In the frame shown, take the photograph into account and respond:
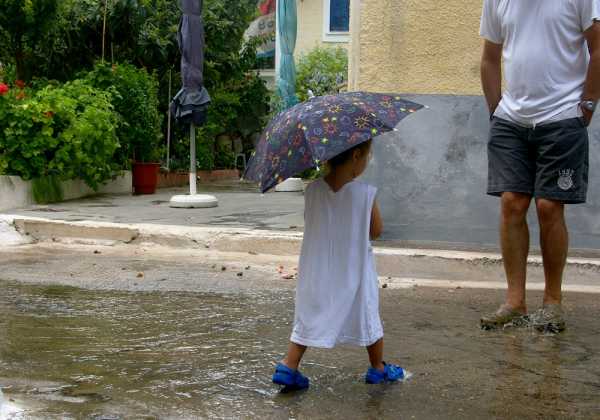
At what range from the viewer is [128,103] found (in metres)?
12.3

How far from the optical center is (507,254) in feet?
14.5

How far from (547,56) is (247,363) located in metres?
2.17

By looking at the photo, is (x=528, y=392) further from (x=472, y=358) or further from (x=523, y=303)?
(x=523, y=303)

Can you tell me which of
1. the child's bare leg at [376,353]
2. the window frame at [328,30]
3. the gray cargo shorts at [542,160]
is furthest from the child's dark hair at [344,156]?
the window frame at [328,30]

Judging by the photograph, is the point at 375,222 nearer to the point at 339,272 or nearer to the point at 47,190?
the point at 339,272

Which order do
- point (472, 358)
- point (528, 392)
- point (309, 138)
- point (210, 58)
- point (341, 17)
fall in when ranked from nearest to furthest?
point (309, 138), point (528, 392), point (472, 358), point (210, 58), point (341, 17)

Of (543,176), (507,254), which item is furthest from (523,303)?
(543,176)

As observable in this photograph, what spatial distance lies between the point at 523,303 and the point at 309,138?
6.63ft

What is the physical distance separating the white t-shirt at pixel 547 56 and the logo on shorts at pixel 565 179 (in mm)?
280

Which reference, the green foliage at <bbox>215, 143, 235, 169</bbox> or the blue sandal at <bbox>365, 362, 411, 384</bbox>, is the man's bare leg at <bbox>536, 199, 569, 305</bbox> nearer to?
the blue sandal at <bbox>365, 362, 411, 384</bbox>

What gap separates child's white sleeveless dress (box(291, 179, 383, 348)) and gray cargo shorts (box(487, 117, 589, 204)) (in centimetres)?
142

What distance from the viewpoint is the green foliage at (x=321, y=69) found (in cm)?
2016

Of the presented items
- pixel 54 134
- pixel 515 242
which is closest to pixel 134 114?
pixel 54 134

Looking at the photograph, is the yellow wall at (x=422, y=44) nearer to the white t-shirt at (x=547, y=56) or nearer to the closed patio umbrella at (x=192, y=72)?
the white t-shirt at (x=547, y=56)
